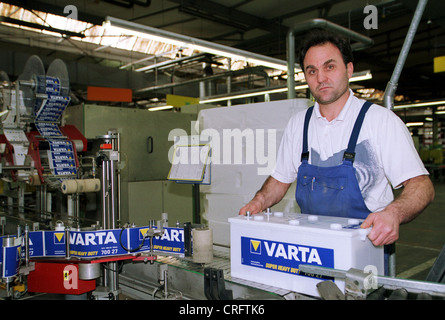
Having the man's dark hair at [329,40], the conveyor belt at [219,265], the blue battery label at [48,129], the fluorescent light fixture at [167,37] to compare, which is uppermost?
the fluorescent light fixture at [167,37]

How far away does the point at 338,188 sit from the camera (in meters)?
1.35

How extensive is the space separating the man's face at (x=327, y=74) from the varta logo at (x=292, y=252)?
70 cm

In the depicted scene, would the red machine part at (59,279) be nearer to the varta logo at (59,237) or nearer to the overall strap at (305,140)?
the varta logo at (59,237)

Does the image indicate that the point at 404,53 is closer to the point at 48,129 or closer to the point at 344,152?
the point at 344,152

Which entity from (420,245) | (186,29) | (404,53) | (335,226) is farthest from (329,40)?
(186,29)

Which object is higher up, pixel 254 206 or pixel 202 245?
pixel 254 206

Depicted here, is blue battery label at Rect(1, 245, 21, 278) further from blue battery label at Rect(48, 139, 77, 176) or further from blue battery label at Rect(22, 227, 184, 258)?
blue battery label at Rect(48, 139, 77, 176)

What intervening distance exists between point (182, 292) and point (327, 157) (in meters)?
0.75

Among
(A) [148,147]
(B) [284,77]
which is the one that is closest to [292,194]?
(A) [148,147]

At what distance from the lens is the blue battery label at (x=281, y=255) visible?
97 centimetres

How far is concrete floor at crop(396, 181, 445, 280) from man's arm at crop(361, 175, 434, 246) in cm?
281

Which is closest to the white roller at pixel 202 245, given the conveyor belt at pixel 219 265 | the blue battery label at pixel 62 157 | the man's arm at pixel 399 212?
the conveyor belt at pixel 219 265

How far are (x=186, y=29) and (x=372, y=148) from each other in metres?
6.42

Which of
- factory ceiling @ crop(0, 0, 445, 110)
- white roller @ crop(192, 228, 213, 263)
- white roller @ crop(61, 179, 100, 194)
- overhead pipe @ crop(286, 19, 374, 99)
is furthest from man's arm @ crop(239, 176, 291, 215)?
factory ceiling @ crop(0, 0, 445, 110)
